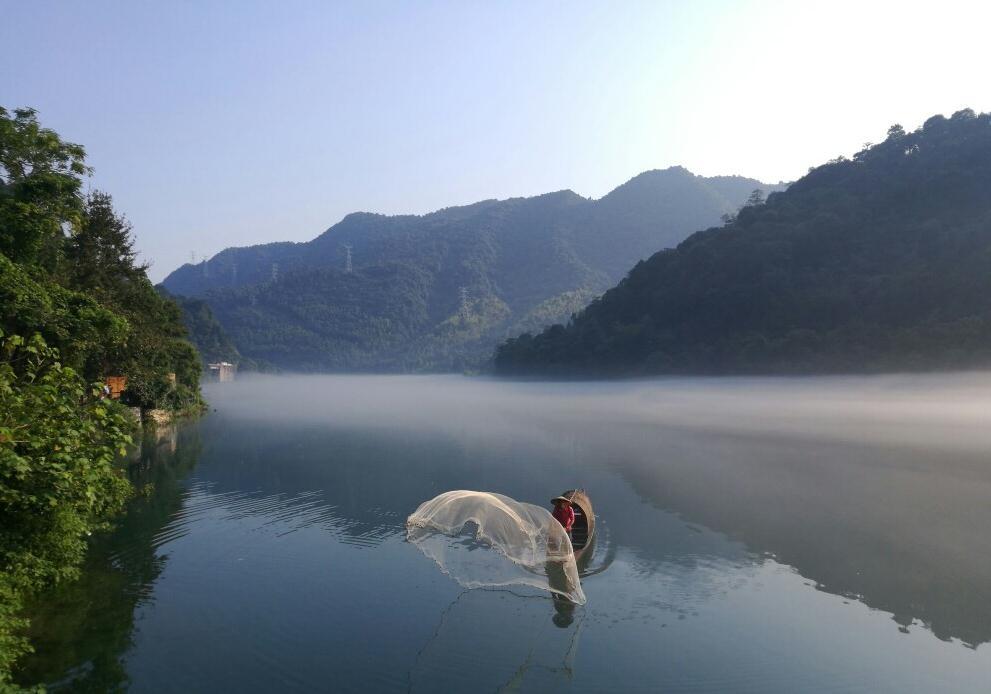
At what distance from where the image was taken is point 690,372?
92.7m

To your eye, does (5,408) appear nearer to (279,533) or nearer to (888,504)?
(279,533)

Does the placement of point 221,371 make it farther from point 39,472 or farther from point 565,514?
point 39,472

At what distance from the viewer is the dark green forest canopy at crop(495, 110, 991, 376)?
229 ft

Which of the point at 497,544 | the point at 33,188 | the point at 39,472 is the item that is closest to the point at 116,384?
the point at 33,188

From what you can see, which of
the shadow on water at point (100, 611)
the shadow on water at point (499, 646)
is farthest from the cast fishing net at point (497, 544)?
the shadow on water at point (100, 611)

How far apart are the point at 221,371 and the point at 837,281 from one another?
387 ft

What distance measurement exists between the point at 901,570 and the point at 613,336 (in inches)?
3621

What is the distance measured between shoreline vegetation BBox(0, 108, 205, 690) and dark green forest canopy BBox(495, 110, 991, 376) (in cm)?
6876

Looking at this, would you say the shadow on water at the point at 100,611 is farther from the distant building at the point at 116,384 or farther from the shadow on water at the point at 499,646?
the distant building at the point at 116,384

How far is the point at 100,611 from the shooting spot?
1195 cm

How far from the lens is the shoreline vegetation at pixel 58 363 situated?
26.1 feet

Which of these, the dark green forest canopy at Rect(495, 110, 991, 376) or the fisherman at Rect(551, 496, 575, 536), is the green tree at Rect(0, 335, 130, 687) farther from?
the dark green forest canopy at Rect(495, 110, 991, 376)

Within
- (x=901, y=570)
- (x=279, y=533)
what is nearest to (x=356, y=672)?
(x=279, y=533)

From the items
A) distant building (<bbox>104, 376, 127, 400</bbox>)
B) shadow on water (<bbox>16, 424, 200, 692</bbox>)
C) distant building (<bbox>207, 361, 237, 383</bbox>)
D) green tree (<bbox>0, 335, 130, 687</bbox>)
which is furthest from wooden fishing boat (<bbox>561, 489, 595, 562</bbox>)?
distant building (<bbox>207, 361, 237, 383</bbox>)
